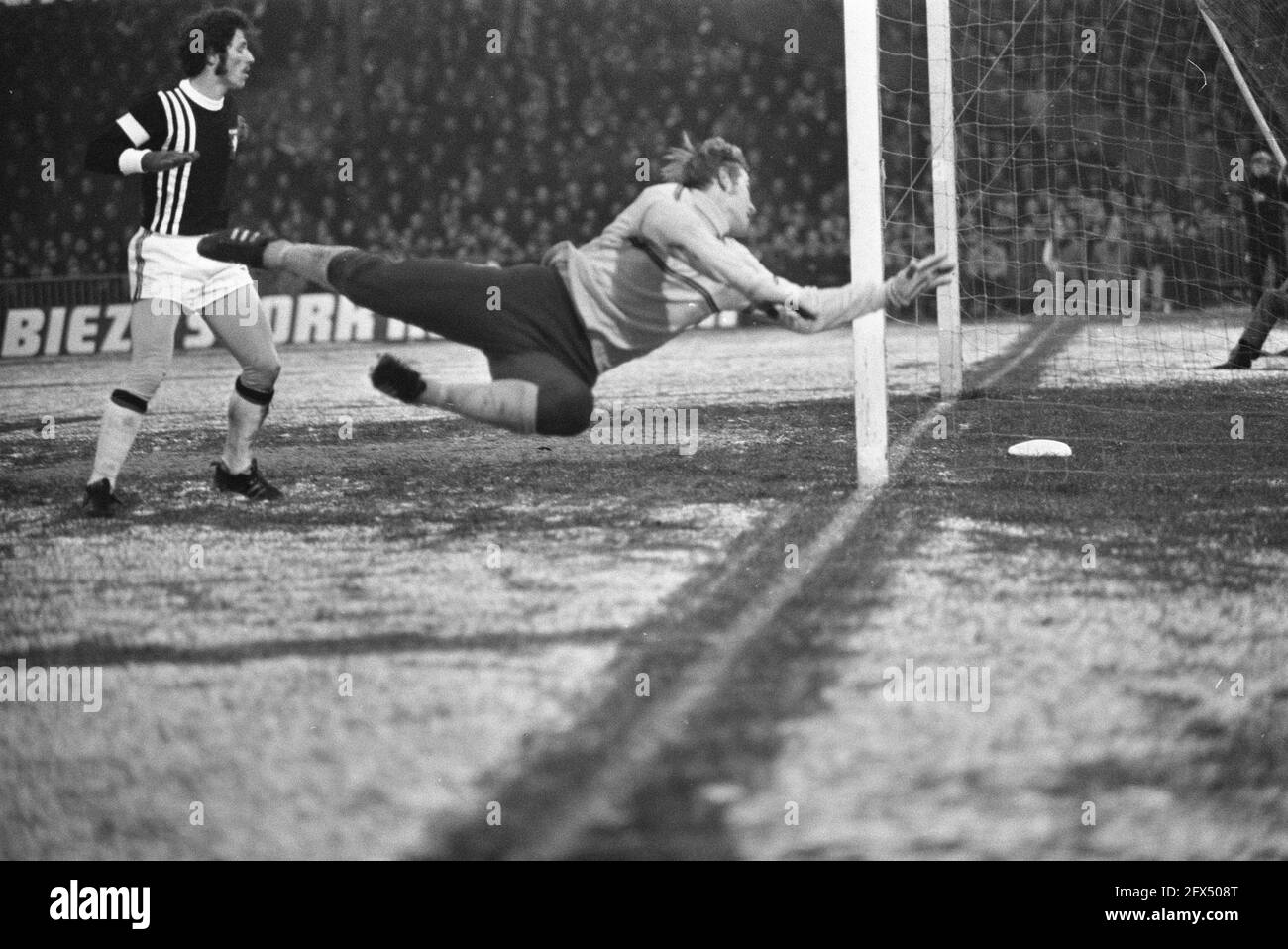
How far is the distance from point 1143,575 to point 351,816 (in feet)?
7.34

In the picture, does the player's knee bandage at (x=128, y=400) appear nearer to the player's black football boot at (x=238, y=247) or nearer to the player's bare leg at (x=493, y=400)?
the player's black football boot at (x=238, y=247)

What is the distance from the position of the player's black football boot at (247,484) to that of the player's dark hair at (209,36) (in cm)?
135

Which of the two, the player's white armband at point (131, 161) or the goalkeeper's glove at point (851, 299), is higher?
the player's white armband at point (131, 161)

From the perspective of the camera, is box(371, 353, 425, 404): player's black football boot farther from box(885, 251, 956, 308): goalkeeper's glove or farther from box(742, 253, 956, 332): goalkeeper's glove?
box(885, 251, 956, 308): goalkeeper's glove

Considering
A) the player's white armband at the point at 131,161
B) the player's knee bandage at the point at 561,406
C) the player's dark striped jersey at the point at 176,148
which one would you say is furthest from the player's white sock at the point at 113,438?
the player's knee bandage at the point at 561,406

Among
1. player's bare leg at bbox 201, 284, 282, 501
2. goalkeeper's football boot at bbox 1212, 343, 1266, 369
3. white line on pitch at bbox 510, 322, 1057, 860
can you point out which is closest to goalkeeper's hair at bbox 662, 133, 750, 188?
white line on pitch at bbox 510, 322, 1057, 860

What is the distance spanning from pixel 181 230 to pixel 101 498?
926 mm

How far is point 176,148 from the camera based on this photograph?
15.7 ft

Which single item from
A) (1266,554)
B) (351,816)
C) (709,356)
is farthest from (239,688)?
(709,356)

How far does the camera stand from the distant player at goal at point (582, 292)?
4004 mm

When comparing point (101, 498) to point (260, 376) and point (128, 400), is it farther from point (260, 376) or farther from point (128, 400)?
point (260, 376)

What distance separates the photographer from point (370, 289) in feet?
13.3

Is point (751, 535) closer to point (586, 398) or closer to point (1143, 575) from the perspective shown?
point (586, 398)

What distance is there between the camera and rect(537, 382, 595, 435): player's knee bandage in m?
4.02
